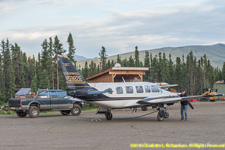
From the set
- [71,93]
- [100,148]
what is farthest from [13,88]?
[100,148]

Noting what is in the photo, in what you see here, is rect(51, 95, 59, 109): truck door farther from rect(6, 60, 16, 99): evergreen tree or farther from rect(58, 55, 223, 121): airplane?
rect(6, 60, 16, 99): evergreen tree

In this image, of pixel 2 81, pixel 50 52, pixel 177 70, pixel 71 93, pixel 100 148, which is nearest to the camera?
pixel 100 148

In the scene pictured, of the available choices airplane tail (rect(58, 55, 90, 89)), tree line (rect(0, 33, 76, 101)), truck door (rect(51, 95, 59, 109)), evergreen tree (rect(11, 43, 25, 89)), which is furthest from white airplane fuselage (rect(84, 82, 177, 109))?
evergreen tree (rect(11, 43, 25, 89))

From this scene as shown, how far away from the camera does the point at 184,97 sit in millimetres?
19562

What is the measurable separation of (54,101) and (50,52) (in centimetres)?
6275

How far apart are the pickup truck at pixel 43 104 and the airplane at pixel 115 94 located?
211 inches

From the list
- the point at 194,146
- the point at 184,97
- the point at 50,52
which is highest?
the point at 50,52

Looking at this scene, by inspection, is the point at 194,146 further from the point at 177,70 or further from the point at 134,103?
the point at 177,70

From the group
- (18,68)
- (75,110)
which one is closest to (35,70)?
(18,68)

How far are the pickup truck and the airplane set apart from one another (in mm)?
5369

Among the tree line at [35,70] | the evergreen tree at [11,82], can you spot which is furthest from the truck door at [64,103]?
the evergreen tree at [11,82]

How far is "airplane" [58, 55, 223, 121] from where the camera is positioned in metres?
19.3

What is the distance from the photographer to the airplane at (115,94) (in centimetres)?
1933

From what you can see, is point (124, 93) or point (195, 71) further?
point (195, 71)
